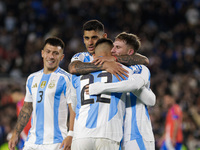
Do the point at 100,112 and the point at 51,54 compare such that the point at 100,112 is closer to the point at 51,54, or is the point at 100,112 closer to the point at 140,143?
the point at 140,143

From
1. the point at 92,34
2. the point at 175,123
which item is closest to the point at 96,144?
the point at 92,34

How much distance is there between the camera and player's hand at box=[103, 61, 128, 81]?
13.9ft

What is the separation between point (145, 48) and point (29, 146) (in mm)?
10283

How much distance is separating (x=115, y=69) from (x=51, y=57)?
65.7 inches

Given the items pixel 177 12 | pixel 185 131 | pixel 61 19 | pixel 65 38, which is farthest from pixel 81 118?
pixel 177 12

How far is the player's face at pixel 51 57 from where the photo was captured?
5.63m

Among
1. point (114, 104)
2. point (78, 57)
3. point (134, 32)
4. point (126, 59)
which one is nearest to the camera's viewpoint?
point (114, 104)

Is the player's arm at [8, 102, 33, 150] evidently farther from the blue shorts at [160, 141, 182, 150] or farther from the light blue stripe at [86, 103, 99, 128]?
the blue shorts at [160, 141, 182, 150]

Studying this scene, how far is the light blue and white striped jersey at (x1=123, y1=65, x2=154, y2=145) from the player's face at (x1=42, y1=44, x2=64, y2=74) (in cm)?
159

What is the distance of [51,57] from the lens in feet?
18.4

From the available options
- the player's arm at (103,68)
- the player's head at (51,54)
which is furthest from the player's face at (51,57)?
the player's arm at (103,68)

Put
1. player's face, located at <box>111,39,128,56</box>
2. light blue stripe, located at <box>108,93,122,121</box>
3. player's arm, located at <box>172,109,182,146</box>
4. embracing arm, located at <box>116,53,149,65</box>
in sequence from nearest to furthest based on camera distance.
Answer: light blue stripe, located at <box>108,93,122,121</box> < embracing arm, located at <box>116,53,149,65</box> < player's face, located at <box>111,39,128,56</box> < player's arm, located at <box>172,109,182,146</box>

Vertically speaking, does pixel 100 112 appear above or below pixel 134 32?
below

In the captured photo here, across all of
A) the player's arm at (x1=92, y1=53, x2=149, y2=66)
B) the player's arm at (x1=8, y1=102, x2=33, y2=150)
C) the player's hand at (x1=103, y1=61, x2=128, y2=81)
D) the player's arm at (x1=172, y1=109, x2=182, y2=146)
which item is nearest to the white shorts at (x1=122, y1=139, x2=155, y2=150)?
the player's hand at (x1=103, y1=61, x2=128, y2=81)
